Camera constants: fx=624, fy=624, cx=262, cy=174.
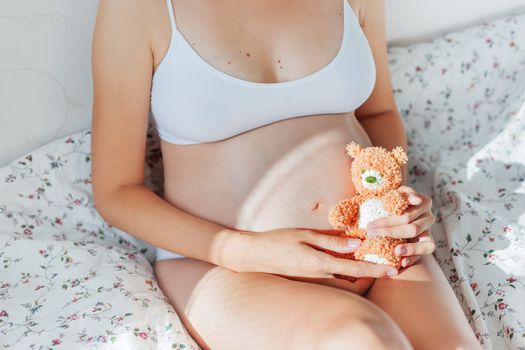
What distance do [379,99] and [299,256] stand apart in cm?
57

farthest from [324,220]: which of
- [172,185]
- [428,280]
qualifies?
[172,185]

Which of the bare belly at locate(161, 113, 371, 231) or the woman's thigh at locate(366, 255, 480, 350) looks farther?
the bare belly at locate(161, 113, 371, 231)

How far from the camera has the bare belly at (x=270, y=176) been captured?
3.87 ft

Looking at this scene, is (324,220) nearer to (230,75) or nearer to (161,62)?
(230,75)

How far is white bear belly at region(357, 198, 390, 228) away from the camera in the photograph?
1100 millimetres

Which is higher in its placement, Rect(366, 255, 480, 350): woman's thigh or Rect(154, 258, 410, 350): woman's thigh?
Rect(154, 258, 410, 350): woman's thigh

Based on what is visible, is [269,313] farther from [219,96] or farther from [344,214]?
[219,96]

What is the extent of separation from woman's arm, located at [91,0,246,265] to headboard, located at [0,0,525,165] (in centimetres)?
28

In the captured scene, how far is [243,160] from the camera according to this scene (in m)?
1.20

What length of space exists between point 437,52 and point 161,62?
36.4 inches

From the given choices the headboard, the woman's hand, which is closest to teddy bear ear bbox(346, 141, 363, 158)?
the woman's hand

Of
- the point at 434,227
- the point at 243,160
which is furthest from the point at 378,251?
the point at 434,227

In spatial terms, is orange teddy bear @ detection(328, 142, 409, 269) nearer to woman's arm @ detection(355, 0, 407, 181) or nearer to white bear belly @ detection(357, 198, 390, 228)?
white bear belly @ detection(357, 198, 390, 228)

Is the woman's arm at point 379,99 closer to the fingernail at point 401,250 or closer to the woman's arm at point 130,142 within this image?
the fingernail at point 401,250
